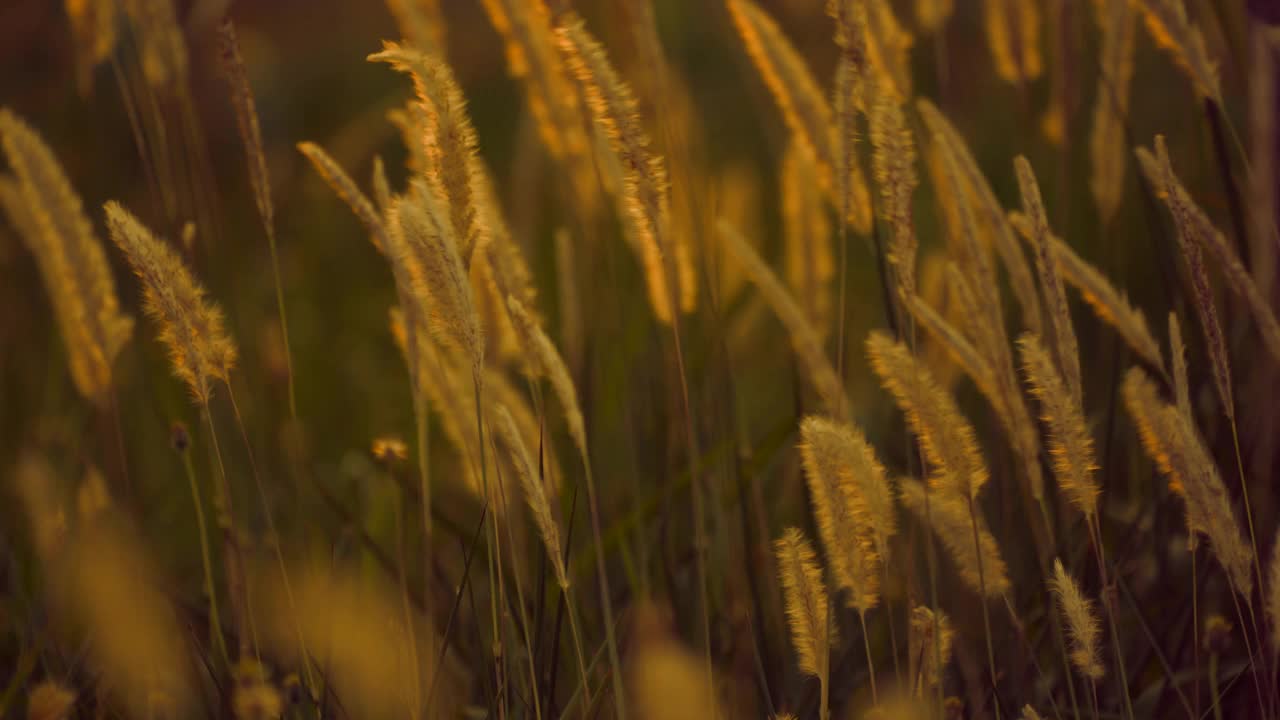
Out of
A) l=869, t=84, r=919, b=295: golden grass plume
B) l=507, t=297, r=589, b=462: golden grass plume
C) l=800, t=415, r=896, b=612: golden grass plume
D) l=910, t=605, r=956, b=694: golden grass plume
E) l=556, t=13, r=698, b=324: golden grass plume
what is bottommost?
l=910, t=605, r=956, b=694: golden grass plume

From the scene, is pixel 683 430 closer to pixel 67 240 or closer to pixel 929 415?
pixel 929 415

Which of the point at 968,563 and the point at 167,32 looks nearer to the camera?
the point at 968,563

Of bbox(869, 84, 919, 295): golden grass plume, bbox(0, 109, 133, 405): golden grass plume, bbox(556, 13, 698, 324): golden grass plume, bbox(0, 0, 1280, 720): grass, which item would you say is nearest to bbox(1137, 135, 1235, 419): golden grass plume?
bbox(0, 0, 1280, 720): grass

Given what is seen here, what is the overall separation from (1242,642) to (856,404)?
0.56 meters

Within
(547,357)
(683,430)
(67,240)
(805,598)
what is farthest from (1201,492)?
(67,240)

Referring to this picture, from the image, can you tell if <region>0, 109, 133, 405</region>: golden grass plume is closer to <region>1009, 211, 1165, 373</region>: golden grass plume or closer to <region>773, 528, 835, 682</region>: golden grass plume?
<region>773, 528, 835, 682</region>: golden grass plume

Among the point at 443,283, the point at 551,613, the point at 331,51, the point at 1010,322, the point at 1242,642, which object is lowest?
the point at 1242,642

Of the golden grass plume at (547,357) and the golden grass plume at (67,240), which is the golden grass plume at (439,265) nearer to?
the golden grass plume at (547,357)

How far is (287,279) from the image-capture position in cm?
185

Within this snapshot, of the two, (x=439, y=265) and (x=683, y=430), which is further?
(x=683, y=430)

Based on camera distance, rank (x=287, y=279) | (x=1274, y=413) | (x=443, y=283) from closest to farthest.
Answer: (x=443, y=283)
(x=1274, y=413)
(x=287, y=279)

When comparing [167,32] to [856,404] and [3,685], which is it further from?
[856,404]

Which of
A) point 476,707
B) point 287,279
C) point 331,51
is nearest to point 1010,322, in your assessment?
point 476,707

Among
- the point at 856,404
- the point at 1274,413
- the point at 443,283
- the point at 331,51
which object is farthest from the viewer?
the point at 331,51
